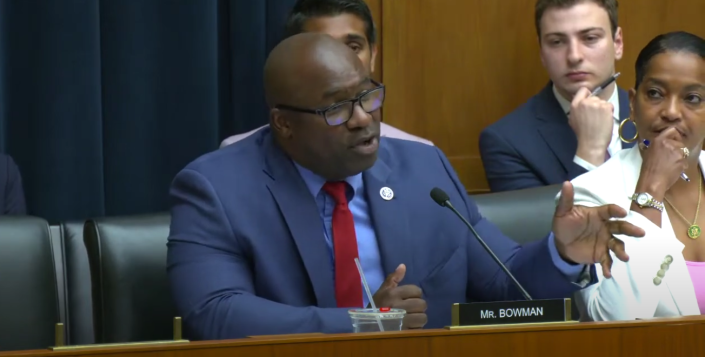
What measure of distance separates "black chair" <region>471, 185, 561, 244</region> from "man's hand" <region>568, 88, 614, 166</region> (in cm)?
61

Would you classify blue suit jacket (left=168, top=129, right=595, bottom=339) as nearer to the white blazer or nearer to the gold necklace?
the white blazer

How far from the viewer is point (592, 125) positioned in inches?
123

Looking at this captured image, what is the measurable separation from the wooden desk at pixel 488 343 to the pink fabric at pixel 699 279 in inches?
27.8

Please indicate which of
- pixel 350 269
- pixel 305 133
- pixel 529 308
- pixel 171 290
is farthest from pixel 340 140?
pixel 529 308

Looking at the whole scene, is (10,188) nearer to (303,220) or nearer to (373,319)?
(303,220)

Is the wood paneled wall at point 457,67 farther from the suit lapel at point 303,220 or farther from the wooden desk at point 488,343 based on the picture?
the wooden desk at point 488,343

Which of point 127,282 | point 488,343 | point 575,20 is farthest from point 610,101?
point 488,343

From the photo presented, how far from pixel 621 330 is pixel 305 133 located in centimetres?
94

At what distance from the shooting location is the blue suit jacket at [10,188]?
2855 mm

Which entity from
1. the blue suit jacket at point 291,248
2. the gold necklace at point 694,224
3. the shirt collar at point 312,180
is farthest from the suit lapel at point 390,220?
the gold necklace at point 694,224

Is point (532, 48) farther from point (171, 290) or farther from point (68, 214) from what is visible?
point (171, 290)

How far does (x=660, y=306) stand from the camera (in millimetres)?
2143

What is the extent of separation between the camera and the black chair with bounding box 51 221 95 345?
223 cm

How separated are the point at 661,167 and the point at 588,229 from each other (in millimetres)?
469
